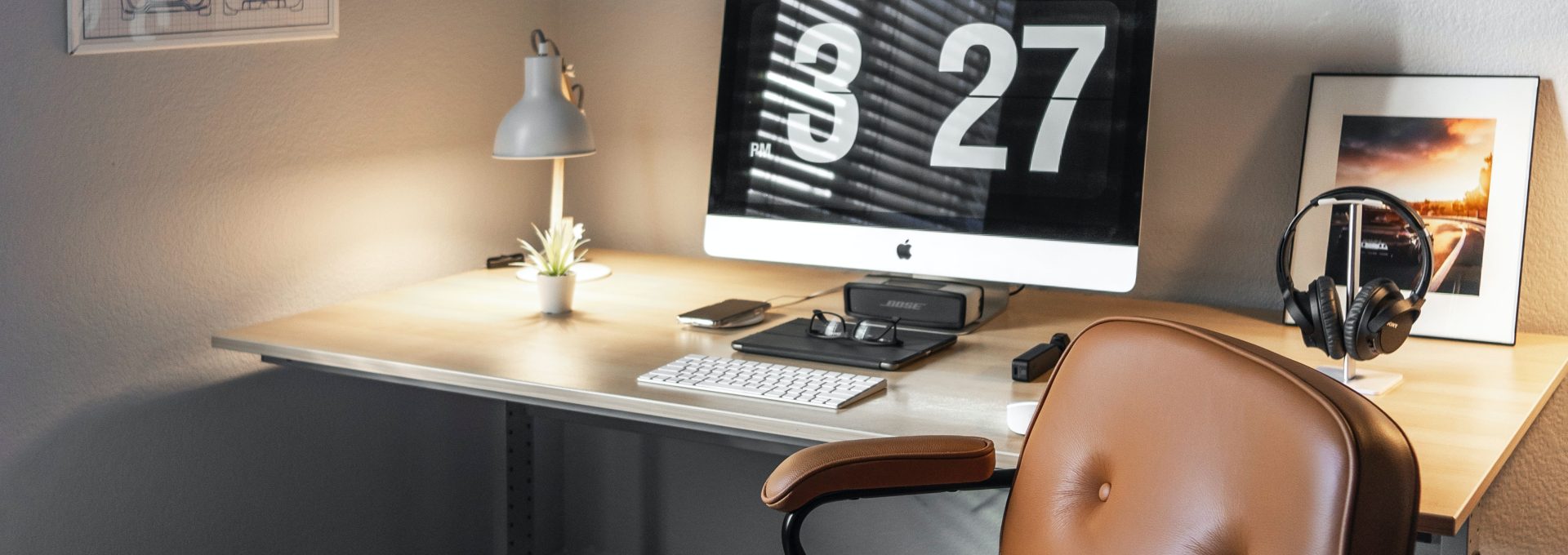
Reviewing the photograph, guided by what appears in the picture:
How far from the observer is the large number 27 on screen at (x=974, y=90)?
1.77 meters

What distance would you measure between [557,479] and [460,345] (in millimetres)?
935

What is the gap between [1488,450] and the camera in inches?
49.7

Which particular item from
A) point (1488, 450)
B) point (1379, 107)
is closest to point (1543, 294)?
point (1379, 107)

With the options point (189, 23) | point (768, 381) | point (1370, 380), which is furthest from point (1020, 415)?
point (189, 23)

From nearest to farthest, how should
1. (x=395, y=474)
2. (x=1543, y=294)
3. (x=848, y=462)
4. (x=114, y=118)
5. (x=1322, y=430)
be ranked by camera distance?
1. (x=1322, y=430)
2. (x=848, y=462)
3. (x=114, y=118)
4. (x=1543, y=294)
5. (x=395, y=474)

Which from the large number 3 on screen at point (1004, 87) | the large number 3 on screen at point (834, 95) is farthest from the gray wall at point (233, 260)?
the large number 3 on screen at point (1004, 87)

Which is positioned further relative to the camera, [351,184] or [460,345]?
[351,184]

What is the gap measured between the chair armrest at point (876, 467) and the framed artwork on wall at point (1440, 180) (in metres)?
0.81

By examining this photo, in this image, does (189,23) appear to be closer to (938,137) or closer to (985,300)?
(938,137)

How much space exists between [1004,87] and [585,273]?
32.6 inches

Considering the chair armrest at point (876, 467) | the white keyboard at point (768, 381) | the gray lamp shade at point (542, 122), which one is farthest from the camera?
the gray lamp shade at point (542, 122)

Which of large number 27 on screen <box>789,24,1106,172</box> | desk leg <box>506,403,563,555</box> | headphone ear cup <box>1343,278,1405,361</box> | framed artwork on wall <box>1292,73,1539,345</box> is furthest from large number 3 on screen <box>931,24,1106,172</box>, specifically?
desk leg <box>506,403,563,555</box>

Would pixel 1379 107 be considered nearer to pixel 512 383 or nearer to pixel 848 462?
pixel 848 462

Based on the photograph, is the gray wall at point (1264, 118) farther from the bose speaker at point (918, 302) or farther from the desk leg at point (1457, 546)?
the bose speaker at point (918, 302)
